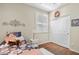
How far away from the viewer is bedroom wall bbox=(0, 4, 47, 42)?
6.47ft

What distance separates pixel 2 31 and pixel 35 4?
0.59 metres

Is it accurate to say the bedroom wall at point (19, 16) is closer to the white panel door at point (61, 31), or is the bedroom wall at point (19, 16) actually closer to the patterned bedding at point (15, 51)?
the patterned bedding at point (15, 51)

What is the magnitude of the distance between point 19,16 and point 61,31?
0.62m

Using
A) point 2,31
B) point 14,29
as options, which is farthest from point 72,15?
point 2,31

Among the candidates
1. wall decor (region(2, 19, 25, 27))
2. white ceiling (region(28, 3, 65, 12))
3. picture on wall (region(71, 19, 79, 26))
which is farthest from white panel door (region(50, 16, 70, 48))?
wall decor (region(2, 19, 25, 27))

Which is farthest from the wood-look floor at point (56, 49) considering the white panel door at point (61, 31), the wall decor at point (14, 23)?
the wall decor at point (14, 23)

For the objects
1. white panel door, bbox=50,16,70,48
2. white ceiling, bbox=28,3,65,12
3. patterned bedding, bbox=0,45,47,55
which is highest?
white ceiling, bbox=28,3,65,12

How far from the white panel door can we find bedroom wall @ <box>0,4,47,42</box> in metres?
0.27

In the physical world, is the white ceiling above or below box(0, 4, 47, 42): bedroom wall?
above

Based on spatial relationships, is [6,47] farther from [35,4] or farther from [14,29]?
[35,4]

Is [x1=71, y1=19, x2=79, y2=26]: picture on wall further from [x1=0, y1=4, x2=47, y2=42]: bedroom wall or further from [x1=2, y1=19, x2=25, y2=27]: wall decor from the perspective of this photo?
[x1=2, y1=19, x2=25, y2=27]: wall decor

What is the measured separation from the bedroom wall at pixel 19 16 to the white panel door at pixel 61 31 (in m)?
0.27

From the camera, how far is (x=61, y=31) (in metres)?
1.99
